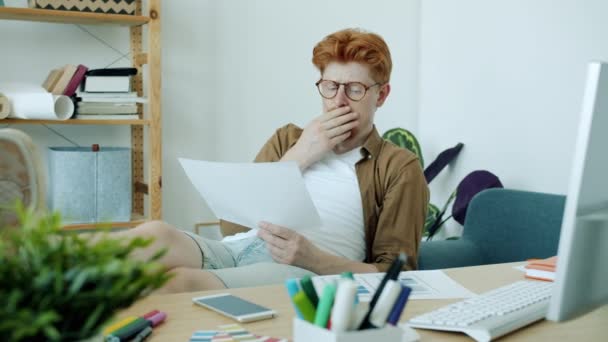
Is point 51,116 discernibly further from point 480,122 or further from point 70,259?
point 70,259

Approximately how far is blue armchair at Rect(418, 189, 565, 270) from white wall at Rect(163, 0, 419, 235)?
1.14 meters

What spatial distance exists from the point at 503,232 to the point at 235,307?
1461 mm

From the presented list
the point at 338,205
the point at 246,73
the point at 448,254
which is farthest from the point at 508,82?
the point at 246,73

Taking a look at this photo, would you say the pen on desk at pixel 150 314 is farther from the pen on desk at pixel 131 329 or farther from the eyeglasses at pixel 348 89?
the eyeglasses at pixel 348 89

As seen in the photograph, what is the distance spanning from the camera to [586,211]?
2.81 feet

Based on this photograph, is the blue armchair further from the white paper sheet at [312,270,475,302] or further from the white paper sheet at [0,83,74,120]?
the white paper sheet at [0,83,74,120]

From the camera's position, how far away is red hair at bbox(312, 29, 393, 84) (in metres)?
2.05

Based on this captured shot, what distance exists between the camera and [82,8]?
9.29 feet

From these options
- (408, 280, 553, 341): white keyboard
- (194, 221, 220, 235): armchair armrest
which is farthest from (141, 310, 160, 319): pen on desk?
(194, 221, 220, 235): armchair armrest

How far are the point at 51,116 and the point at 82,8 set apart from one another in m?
0.46

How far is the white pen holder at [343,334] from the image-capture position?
2.56 ft

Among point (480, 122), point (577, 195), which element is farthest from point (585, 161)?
point (480, 122)

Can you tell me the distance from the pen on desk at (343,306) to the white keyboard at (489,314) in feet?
1.03

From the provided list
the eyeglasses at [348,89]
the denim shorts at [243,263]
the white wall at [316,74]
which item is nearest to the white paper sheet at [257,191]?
the denim shorts at [243,263]
